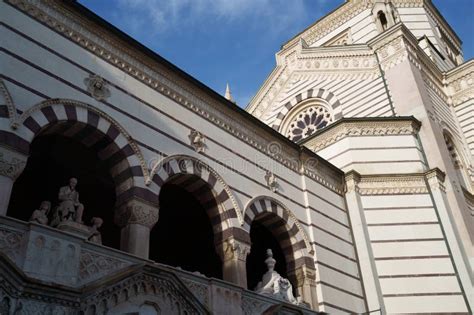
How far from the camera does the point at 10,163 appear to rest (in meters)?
7.39

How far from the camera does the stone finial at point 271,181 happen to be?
12164mm

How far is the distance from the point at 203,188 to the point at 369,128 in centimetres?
707

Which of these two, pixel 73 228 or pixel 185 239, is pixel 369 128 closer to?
pixel 185 239

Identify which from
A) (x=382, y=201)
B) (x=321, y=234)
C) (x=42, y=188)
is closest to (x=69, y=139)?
(x=42, y=188)

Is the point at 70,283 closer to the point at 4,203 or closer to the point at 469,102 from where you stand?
the point at 4,203

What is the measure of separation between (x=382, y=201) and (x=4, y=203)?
33.9 feet

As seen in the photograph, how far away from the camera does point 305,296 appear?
37.4 feet

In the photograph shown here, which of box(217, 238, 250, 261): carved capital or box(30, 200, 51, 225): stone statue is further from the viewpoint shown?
box(217, 238, 250, 261): carved capital

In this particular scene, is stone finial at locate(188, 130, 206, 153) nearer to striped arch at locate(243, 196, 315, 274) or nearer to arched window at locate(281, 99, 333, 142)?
striped arch at locate(243, 196, 315, 274)

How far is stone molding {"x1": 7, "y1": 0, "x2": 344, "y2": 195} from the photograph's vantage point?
9.12 meters

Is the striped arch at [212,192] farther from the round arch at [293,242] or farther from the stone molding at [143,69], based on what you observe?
the stone molding at [143,69]

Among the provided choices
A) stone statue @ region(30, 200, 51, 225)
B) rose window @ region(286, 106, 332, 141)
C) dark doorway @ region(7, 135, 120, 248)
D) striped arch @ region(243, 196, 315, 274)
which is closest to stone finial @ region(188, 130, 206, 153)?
dark doorway @ region(7, 135, 120, 248)

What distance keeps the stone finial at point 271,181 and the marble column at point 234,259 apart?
2041 mm

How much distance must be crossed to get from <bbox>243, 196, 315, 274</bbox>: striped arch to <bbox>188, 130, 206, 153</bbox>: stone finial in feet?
6.54
